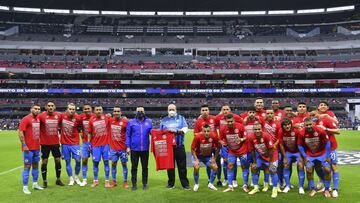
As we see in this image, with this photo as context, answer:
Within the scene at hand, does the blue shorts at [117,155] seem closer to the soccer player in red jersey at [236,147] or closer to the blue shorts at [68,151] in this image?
the blue shorts at [68,151]

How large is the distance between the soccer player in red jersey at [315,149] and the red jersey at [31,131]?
24.3 ft

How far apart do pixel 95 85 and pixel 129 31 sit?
48.7 ft

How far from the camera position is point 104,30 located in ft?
238

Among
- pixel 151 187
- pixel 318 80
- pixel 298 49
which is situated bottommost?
pixel 151 187

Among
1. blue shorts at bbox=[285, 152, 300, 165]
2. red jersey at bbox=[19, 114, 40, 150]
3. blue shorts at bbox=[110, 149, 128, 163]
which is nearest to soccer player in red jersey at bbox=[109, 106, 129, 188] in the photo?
blue shorts at bbox=[110, 149, 128, 163]

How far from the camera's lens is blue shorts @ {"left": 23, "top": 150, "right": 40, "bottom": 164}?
33.3 ft

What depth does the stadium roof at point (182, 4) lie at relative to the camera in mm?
65938

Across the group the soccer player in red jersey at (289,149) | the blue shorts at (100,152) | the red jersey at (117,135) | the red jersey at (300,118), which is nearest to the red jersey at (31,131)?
the blue shorts at (100,152)

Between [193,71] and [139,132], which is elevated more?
[193,71]

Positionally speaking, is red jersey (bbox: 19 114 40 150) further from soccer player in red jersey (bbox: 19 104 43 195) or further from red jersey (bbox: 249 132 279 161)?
red jersey (bbox: 249 132 279 161)

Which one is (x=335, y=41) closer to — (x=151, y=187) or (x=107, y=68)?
(x=107, y=68)

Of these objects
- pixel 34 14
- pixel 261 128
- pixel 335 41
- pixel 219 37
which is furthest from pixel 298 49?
pixel 261 128

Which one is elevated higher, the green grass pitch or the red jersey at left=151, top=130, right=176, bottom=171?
the red jersey at left=151, top=130, right=176, bottom=171

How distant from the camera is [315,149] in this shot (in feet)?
30.7
